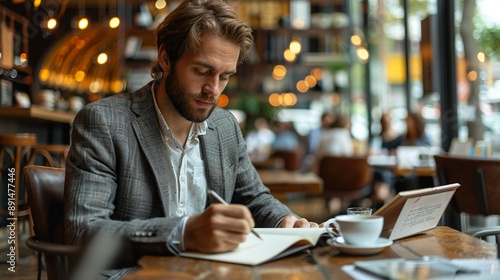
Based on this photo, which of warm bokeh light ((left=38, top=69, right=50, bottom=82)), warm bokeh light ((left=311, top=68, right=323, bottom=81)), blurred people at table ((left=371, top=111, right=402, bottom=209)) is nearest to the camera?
blurred people at table ((left=371, top=111, right=402, bottom=209))

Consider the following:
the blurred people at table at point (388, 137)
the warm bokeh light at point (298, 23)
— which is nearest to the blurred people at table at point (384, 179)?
the blurred people at table at point (388, 137)

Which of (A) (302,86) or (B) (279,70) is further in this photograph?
(A) (302,86)

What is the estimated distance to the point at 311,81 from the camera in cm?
1297

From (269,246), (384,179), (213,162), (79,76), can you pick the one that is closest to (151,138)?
(213,162)

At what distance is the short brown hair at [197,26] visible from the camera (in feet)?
6.13

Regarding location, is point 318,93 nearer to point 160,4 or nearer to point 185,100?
point 160,4

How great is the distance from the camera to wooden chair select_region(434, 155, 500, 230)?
11.6ft

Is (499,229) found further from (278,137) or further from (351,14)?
(351,14)

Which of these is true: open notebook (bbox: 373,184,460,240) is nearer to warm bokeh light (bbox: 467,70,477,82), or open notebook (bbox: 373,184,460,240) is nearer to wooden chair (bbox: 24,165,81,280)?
Answer: wooden chair (bbox: 24,165,81,280)

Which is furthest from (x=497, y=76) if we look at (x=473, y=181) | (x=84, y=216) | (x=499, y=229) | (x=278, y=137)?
(x=278, y=137)

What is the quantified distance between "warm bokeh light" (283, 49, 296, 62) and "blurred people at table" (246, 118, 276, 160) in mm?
1194

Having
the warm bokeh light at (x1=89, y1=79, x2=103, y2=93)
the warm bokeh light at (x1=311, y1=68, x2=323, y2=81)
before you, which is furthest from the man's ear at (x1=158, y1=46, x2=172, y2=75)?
the warm bokeh light at (x1=311, y1=68, x2=323, y2=81)

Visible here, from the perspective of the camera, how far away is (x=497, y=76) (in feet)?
18.5

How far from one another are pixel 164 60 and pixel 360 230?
0.95 m
